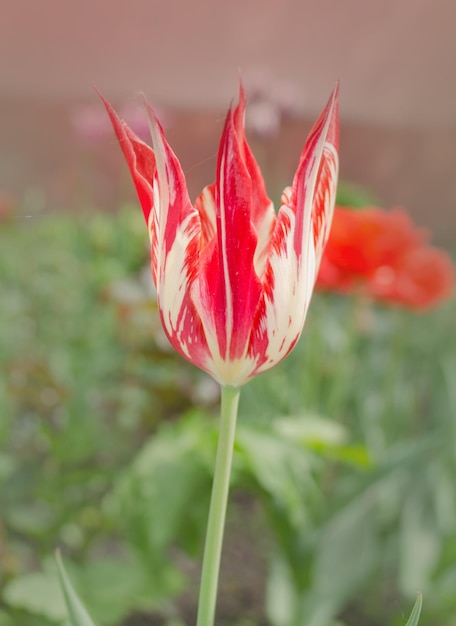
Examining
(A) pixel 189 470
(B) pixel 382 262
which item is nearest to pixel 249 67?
(B) pixel 382 262

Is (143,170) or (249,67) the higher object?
(249,67)

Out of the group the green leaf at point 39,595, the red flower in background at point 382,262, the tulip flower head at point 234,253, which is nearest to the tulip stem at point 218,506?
the tulip flower head at point 234,253

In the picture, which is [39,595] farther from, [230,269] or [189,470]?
[230,269]

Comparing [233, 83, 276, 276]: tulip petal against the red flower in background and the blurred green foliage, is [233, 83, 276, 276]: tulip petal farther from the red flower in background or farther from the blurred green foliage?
the red flower in background

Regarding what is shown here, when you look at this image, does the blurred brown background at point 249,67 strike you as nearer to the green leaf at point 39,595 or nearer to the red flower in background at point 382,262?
the red flower in background at point 382,262

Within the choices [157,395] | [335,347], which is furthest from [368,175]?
[157,395]

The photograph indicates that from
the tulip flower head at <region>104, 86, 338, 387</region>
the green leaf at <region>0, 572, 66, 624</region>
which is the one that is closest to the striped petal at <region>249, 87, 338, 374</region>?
the tulip flower head at <region>104, 86, 338, 387</region>
